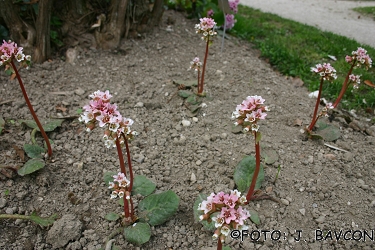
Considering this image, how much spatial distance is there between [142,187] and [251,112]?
0.76 m

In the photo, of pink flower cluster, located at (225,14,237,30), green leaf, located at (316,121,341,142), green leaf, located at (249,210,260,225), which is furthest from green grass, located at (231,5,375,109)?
green leaf, located at (249,210,260,225)

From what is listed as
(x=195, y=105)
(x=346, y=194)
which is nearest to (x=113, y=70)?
(x=195, y=105)

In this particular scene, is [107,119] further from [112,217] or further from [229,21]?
[229,21]

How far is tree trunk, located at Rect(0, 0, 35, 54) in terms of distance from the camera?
3143 millimetres

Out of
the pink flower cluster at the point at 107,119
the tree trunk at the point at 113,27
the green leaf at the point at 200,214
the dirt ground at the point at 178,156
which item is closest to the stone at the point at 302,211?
the dirt ground at the point at 178,156

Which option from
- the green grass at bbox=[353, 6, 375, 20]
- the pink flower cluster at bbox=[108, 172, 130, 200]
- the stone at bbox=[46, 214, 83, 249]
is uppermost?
the pink flower cluster at bbox=[108, 172, 130, 200]

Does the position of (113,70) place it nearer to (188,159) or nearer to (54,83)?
(54,83)

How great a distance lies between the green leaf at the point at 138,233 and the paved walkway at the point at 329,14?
14.6 ft

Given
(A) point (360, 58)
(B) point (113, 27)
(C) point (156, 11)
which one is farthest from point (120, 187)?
(C) point (156, 11)

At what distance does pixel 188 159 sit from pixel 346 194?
3.37 ft

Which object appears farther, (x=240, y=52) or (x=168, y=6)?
(x=168, y=6)

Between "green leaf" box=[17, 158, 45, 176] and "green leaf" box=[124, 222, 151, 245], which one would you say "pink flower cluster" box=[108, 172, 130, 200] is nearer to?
"green leaf" box=[124, 222, 151, 245]

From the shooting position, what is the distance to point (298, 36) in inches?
192

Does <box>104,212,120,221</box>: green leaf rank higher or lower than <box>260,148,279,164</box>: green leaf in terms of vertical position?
lower
